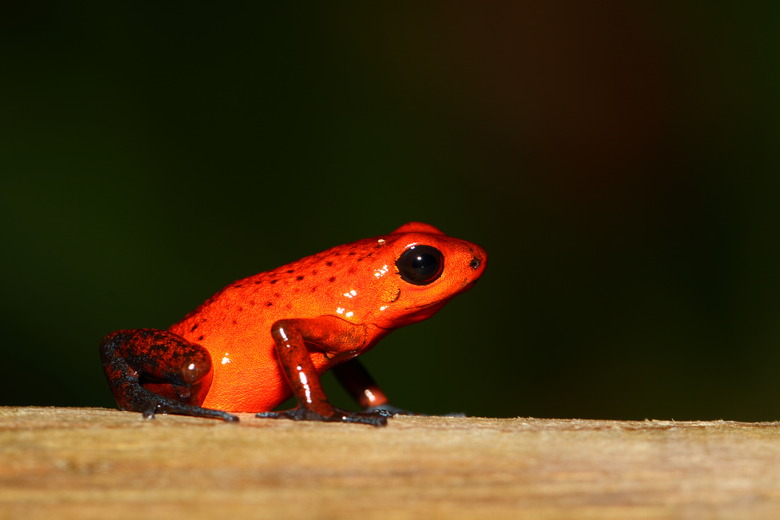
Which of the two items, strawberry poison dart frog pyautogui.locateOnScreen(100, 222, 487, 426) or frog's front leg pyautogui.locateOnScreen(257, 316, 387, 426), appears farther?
strawberry poison dart frog pyautogui.locateOnScreen(100, 222, 487, 426)

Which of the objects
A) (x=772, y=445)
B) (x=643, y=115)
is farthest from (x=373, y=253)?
(x=643, y=115)

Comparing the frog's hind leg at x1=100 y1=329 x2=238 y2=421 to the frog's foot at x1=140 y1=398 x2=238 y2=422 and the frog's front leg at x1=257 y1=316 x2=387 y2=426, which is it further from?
the frog's front leg at x1=257 y1=316 x2=387 y2=426

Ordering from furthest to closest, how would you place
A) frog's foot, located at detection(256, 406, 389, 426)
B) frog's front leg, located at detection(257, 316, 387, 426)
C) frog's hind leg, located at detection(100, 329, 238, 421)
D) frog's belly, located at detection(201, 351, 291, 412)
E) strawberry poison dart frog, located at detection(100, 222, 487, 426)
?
frog's belly, located at detection(201, 351, 291, 412), strawberry poison dart frog, located at detection(100, 222, 487, 426), frog's hind leg, located at detection(100, 329, 238, 421), frog's front leg, located at detection(257, 316, 387, 426), frog's foot, located at detection(256, 406, 389, 426)

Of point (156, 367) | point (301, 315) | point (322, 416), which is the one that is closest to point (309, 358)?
point (322, 416)

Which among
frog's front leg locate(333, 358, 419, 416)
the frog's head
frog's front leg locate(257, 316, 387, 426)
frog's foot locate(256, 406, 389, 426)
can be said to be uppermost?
the frog's head

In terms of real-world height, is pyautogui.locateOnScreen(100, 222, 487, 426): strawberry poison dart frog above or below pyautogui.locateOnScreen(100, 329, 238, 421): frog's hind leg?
above

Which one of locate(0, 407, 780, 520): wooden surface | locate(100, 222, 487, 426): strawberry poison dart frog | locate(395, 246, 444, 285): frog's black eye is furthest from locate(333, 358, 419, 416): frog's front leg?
locate(0, 407, 780, 520): wooden surface

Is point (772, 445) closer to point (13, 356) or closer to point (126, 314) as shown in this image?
point (126, 314)

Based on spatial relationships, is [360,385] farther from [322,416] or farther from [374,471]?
[374,471]
